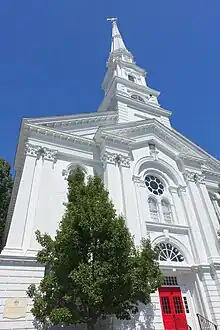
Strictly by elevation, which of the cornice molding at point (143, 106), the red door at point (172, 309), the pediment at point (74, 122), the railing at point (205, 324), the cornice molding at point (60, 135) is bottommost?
the railing at point (205, 324)

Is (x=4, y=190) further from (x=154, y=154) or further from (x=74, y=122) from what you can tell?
(x=154, y=154)

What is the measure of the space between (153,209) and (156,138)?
258 inches

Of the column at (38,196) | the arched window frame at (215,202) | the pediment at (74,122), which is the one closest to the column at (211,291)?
the arched window frame at (215,202)

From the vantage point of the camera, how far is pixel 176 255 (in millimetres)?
15883

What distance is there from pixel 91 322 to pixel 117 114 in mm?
16390

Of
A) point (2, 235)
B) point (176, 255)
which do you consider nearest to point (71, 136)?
point (176, 255)

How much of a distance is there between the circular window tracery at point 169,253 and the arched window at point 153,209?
1.84m

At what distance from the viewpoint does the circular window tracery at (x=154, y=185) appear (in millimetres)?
18531

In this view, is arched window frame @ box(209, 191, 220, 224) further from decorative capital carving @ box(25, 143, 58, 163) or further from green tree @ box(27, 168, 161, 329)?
decorative capital carving @ box(25, 143, 58, 163)

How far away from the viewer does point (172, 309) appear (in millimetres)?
13898

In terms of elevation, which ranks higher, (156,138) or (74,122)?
(156,138)

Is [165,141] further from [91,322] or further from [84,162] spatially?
[91,322]

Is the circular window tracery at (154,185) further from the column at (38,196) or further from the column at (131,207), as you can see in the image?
the column at (38,196)

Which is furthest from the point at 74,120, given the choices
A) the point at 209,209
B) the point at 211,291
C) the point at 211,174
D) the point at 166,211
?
the point at 211,291
